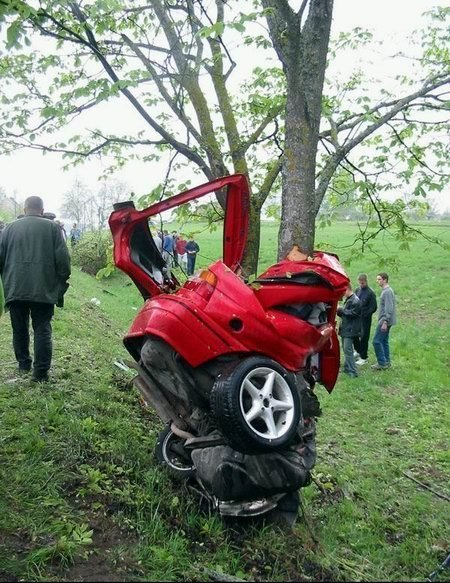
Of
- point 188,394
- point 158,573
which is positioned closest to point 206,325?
point 188,394

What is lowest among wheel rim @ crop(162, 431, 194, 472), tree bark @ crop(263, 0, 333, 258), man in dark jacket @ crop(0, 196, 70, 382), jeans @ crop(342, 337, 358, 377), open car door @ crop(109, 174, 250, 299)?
jeans @ crop(342, 337, 358, 377)

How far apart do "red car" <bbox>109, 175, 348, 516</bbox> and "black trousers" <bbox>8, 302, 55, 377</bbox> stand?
1.82 meters

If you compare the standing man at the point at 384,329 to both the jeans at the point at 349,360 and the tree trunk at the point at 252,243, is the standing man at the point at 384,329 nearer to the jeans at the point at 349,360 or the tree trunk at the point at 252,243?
the jeans at the point at 349,360

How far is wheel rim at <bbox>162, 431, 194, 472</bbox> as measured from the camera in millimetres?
4168

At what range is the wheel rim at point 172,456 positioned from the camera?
417 cm

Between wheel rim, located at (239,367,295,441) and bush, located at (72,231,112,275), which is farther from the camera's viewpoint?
bush, located at (72,231,112,275)

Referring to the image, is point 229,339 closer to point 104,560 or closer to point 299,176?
point 104,560

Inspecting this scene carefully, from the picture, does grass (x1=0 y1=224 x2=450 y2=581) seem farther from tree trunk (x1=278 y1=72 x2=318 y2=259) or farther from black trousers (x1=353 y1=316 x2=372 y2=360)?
black trousers (x1=353 y1=316 x2=372 y2=360)

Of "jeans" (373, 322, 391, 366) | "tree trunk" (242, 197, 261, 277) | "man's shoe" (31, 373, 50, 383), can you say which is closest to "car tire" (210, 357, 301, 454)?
"tree trunk" (242, 197, 261, 277)

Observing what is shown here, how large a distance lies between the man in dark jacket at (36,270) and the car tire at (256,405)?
110 inches

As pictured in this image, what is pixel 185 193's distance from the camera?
4.10 meters

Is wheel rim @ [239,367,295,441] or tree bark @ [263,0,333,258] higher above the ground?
tree bark @ [263,0,333,258]

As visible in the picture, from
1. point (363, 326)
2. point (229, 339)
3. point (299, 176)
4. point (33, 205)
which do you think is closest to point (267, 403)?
point (229, 339)

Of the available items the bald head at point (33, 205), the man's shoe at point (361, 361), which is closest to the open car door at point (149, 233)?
the bald head at point (33, 205)
